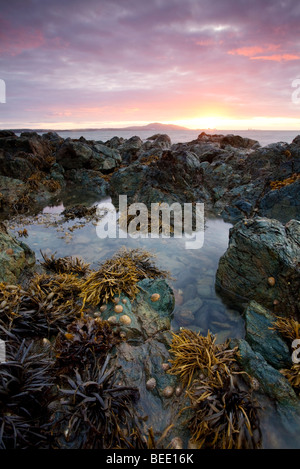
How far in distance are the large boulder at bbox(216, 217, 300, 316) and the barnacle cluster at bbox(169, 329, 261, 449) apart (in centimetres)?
186

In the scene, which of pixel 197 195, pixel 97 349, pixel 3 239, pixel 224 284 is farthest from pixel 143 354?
pixel 197 195

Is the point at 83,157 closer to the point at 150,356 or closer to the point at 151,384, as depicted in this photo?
the point at 150,356

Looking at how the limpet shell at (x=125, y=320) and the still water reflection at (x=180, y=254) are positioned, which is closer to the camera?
the limpet shell at (x=125, y=320)

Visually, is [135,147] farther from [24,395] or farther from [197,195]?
[24,395]

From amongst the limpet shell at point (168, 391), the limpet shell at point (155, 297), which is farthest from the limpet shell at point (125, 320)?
the limpet shell at point (168, 391)

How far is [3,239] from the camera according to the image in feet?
18.6

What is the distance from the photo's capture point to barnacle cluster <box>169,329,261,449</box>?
2462 mm

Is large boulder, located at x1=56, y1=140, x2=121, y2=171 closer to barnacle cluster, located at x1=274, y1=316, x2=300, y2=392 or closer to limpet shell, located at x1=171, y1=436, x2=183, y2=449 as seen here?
barnacle cluster, located at x1=274, y1=316, x2=300, y2=392

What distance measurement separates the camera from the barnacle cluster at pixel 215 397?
2462 mm

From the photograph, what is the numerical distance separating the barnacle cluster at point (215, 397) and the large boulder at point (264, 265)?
1861 millimetres

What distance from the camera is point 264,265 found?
4973 millimetres

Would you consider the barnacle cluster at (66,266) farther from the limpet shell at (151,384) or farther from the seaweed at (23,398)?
the limpet shell at (151,384)

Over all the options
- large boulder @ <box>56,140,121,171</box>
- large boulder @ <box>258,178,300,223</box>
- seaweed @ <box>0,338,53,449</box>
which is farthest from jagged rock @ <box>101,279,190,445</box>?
large boulder @ <box>56,140,121,171</box>
